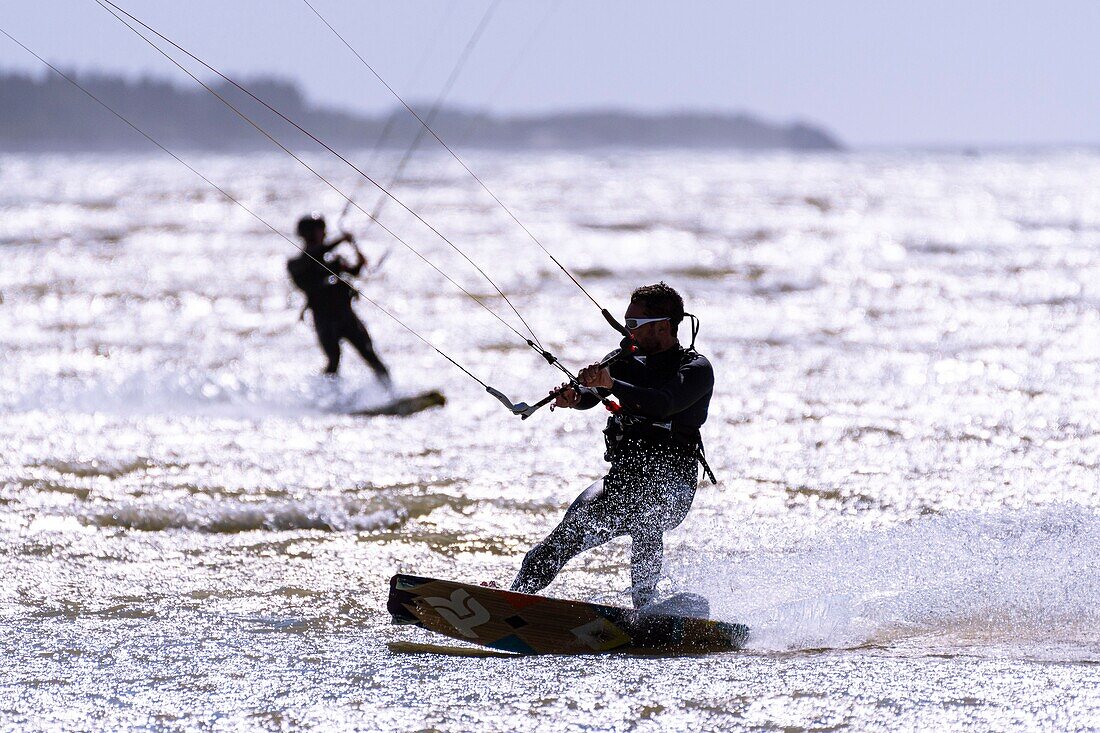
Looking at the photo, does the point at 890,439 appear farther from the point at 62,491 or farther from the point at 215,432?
the point at 62,491

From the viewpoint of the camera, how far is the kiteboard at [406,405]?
13047mm

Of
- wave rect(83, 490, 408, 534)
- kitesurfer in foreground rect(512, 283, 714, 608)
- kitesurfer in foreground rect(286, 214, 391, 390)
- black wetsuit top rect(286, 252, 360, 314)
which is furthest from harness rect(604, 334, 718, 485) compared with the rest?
black wetsuit top rect(286, 252, 360, 314)

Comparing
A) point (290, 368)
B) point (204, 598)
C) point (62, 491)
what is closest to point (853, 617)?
point (204, 598)

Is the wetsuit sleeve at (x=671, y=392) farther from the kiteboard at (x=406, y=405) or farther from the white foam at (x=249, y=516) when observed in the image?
the kiteboard at (x=406, y=405)

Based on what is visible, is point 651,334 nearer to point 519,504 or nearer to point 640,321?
point 640,321

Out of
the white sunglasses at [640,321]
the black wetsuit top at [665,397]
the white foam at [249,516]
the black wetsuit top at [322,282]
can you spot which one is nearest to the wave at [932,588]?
the black wetsuit top at [665,397]

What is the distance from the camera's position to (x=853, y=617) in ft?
21.5

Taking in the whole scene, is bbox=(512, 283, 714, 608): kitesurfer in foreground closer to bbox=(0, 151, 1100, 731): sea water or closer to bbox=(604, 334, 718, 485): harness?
bbox=(604, 334, 718, 485): harness

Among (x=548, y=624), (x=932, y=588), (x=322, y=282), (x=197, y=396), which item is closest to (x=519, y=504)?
(x=548, y=624)

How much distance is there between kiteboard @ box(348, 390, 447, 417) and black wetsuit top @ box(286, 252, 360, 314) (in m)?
1.14

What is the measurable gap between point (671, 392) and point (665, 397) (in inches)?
2.6

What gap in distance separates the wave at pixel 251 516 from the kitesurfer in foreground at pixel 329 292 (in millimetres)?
3800

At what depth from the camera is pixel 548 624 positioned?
618 cm

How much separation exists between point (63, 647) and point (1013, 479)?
7.10 m
